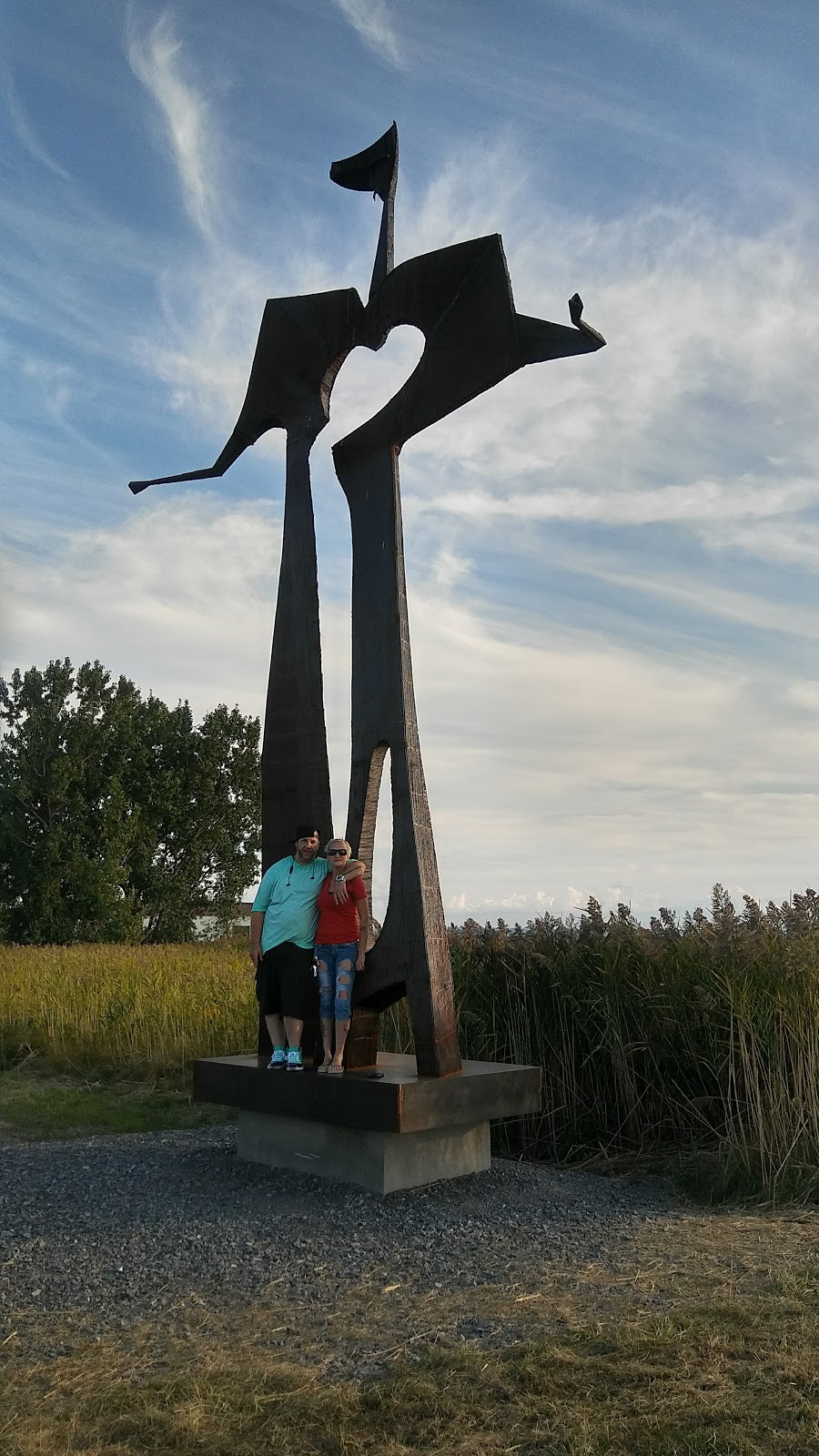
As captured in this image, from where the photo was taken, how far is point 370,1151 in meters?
5.05

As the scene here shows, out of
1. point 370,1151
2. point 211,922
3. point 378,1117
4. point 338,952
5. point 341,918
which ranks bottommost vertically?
point 370,1151

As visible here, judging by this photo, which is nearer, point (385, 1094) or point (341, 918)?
point (385, 1094)

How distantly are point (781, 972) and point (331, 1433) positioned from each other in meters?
3.58

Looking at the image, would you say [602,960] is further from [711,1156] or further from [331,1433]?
[331,1433]

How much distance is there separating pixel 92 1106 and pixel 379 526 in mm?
4540

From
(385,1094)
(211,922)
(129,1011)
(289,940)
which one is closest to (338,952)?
(289,940)

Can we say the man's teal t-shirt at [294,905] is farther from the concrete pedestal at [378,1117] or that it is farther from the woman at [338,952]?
the concrete pedestal at [378,1117]

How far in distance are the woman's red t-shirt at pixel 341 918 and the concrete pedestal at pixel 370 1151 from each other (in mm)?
861

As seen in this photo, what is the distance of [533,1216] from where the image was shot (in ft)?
15.7

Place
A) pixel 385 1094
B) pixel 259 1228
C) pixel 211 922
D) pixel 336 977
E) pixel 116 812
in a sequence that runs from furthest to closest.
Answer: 1. pixel 211 922
2. pixel 116 812
3. pixel 336 977
4. pixel 385 1094
5. pixel 259 1228

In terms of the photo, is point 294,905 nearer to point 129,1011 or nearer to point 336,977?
point 336,977

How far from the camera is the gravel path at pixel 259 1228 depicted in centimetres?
399

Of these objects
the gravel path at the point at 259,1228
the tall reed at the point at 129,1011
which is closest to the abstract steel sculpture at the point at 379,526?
the gravel path at the point at 259,1228

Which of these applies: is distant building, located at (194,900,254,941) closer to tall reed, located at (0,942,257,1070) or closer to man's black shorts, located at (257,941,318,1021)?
tall reed, located at (0,942,257,1070)
